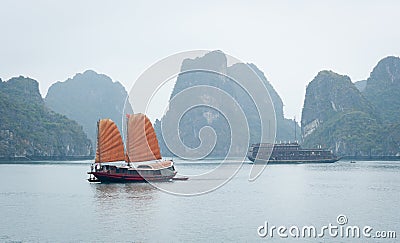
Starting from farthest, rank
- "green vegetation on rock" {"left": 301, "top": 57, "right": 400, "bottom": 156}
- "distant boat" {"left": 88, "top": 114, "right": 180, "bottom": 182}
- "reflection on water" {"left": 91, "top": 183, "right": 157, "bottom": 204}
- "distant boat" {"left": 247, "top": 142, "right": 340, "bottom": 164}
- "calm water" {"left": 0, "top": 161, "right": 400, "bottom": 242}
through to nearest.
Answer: "green vegetation on rock" {"left": 301, "top": 57, "right": 400, "bottom": 156}, "distant boat" {"left": 247, "top": 142, "right": 340, "bottom": 164}, "distant boat" {"left": 88, "top": 114, "right": 180, "bottom": 182}, "reflection on water" {"left": 91, "top": 183, "right": 157, "bottom": 204}, "calm water" {"left": 0, "top": 161, "right": 400, "bottom": 242}

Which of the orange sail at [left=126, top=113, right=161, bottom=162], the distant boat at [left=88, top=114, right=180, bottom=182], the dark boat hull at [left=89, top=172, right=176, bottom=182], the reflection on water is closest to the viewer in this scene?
the reflection on water

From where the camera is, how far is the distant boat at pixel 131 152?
4644 centimetres

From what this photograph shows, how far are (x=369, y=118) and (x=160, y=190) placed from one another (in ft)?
370

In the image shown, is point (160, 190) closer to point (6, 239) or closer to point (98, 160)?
point (98, 160)

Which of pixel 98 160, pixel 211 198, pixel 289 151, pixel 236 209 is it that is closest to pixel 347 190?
pixel 211 198

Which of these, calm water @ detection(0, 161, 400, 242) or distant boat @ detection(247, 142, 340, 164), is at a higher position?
distant boat @ detection(247, 142, 340, 164)

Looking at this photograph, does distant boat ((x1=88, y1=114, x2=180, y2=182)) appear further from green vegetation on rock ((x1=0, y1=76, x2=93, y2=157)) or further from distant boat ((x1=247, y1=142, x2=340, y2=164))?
green vegetation on rock ((x1=0, y1=76, x2=93, y2=157))

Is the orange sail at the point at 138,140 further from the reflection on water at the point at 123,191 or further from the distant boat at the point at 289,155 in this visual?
the distant boat at the point at 289,155

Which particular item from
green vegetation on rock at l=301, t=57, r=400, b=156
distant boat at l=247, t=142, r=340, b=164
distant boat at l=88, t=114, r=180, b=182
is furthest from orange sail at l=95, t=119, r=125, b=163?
green vegetation on rock at l=301, t=57, r=400, b=156

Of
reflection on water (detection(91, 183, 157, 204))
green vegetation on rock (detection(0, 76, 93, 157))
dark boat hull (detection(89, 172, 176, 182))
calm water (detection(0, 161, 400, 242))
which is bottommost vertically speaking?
calm water (detection(0, 161, 400, 242))

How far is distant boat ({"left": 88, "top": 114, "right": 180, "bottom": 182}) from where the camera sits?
4644cm

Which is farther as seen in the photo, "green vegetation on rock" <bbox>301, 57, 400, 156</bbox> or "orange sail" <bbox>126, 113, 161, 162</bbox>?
"green vegetation on rock" <bbox>301, 57, 400, 156</bbox>

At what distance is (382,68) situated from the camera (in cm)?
17275

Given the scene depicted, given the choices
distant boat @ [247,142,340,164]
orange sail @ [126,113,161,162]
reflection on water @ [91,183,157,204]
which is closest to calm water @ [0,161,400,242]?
reflection on water @ [91,183,157,204]
